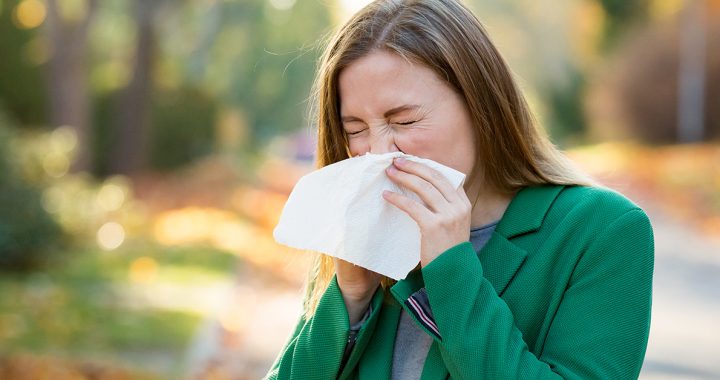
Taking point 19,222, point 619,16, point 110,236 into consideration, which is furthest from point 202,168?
point 19,222

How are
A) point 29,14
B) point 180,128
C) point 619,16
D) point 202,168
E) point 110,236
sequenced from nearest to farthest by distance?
point 110,236, point 29,14, point 202,168, point 180,128, point 619,16

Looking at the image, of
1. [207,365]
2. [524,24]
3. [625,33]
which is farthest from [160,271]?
[524,24]

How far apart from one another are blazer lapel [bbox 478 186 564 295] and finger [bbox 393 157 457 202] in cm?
21

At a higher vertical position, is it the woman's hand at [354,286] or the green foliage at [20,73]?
the green foliage at [20,73]

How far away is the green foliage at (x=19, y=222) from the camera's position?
9766mm

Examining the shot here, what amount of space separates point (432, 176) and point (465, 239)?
149 mm

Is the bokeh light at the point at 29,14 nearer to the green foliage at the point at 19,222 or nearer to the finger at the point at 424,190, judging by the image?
the green foliage at the point at 19,222

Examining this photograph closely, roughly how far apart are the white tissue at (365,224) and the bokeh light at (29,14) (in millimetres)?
20660

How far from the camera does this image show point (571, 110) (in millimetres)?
35094

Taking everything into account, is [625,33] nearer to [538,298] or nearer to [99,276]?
[99,276]

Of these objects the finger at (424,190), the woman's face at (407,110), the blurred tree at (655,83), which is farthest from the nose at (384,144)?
the blurred tree at (655,83)

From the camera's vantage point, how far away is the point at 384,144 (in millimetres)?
2184

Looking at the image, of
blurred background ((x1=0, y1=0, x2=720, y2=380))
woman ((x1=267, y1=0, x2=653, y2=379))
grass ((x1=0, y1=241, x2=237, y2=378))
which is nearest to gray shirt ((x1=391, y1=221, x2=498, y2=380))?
woman ((x1=267, y1=0, x2=653, y2=379))

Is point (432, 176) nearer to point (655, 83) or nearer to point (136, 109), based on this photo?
point (136, 109)
